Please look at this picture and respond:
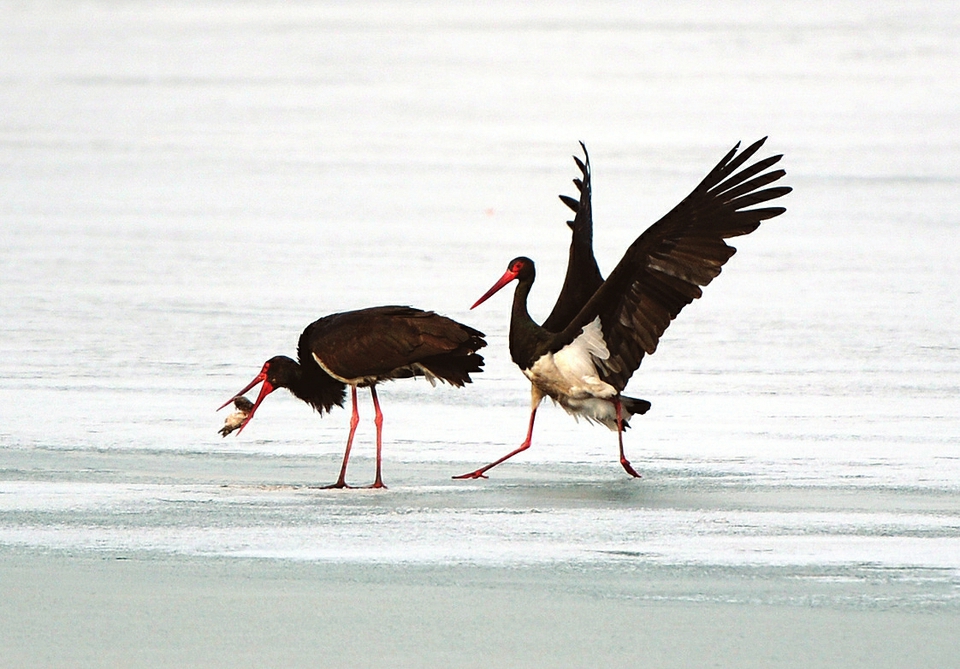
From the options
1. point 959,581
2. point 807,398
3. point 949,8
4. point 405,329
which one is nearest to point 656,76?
point 949,8

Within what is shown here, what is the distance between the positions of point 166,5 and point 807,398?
28389 mm

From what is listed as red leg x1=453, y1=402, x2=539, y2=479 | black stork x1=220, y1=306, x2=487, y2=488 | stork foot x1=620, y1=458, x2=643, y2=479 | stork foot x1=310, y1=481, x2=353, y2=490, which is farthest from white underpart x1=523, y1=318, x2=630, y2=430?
stork foot x1=310, y1=481, x2=353, y2=490

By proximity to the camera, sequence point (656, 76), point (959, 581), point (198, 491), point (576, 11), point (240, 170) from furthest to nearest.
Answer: point (576, 11)
point (656, 76)
point (240, 170)
point (198, 491)
point (959, 581)

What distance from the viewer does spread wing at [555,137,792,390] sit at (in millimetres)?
7867

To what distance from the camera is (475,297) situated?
12.5 meters

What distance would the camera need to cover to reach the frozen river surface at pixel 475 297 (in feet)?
21.4

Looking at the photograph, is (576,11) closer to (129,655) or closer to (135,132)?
(135,132)

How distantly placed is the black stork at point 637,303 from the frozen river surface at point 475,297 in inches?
13.6

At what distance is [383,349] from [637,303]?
3.59ft

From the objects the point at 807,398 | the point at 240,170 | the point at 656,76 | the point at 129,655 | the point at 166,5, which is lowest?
the point at 129,655

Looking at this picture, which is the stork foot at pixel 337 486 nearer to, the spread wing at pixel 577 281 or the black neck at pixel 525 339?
the black neck at pixel 525 339

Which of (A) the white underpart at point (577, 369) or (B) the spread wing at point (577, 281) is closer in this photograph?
(A) the white underpart at point (577, 369)

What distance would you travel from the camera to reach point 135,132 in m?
21.0

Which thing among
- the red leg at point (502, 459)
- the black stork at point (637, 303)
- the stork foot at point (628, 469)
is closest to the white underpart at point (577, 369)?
the black stork at point (637, 303)
